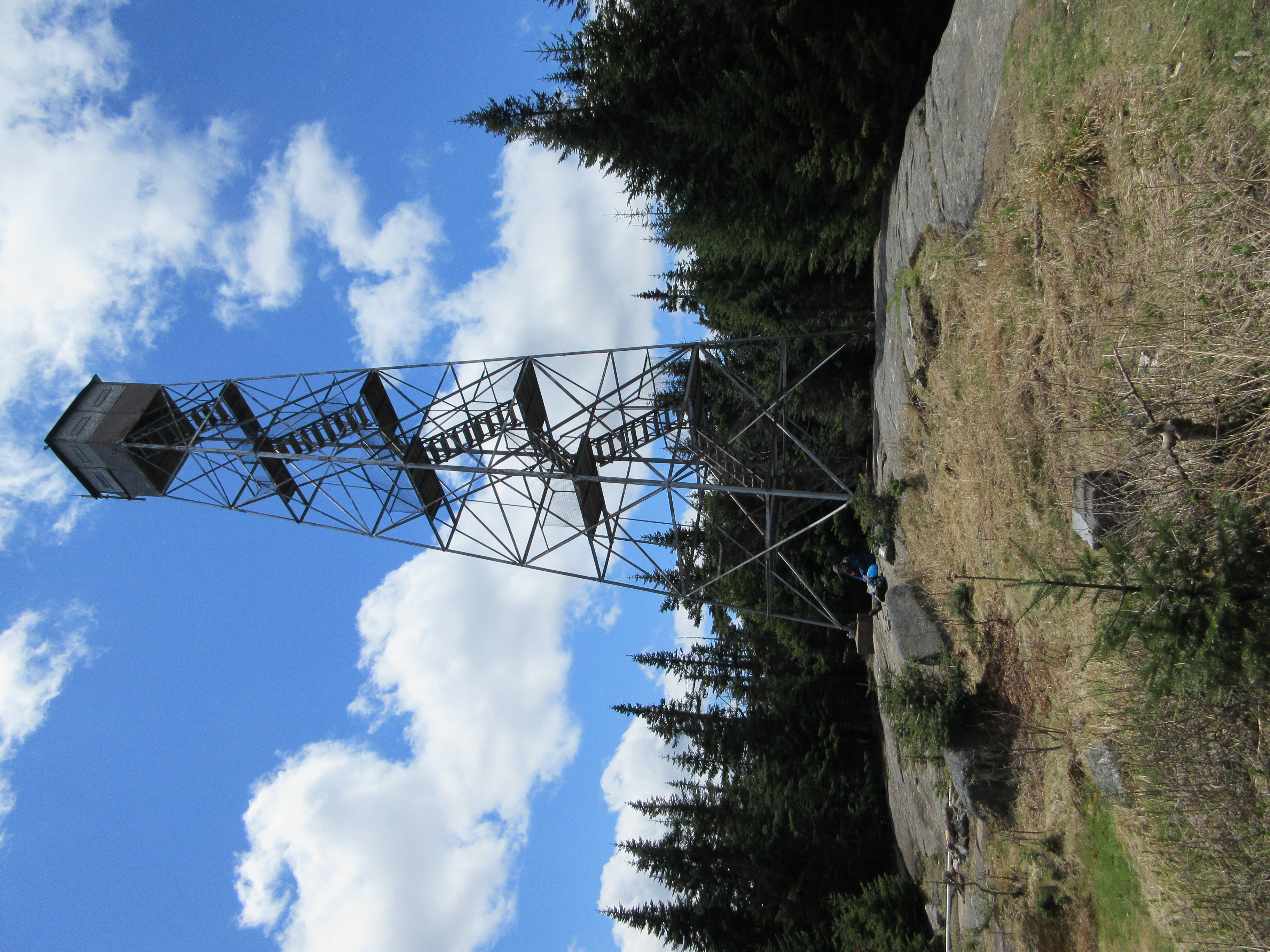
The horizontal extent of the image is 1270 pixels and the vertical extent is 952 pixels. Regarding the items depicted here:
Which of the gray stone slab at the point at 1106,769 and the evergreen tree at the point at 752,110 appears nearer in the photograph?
the gray stone slab at the point at 1106,769

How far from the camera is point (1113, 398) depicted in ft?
17.4

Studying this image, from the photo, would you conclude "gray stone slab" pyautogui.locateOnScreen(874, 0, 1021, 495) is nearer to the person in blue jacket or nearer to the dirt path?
A: the dirt path

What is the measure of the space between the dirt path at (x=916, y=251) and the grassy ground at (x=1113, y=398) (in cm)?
42

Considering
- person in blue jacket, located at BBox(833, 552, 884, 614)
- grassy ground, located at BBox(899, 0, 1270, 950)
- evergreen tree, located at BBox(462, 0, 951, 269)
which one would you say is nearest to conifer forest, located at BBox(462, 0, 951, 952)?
evergreen tree, located at BBox(462, 0, 951, 269)

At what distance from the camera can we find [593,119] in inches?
452

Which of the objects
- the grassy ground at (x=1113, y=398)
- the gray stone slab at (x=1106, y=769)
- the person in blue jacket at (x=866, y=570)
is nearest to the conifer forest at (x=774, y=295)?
the person in blue jacket at (x=866, y=570)

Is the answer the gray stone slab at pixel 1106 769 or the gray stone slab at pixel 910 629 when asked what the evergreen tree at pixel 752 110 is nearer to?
the gray stone slab at pixel 910 629

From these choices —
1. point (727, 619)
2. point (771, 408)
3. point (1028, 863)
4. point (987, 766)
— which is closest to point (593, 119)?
point (771, 408)

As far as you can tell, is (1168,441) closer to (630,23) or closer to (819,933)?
(630,23)

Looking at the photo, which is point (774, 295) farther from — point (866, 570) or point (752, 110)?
point (866, 570)

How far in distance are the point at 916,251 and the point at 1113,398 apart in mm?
4379

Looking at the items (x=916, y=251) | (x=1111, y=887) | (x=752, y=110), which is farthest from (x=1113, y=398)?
(x=752, y=110)

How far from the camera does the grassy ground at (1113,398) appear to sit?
4293mm

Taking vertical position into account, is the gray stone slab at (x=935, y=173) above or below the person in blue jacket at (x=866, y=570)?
above
